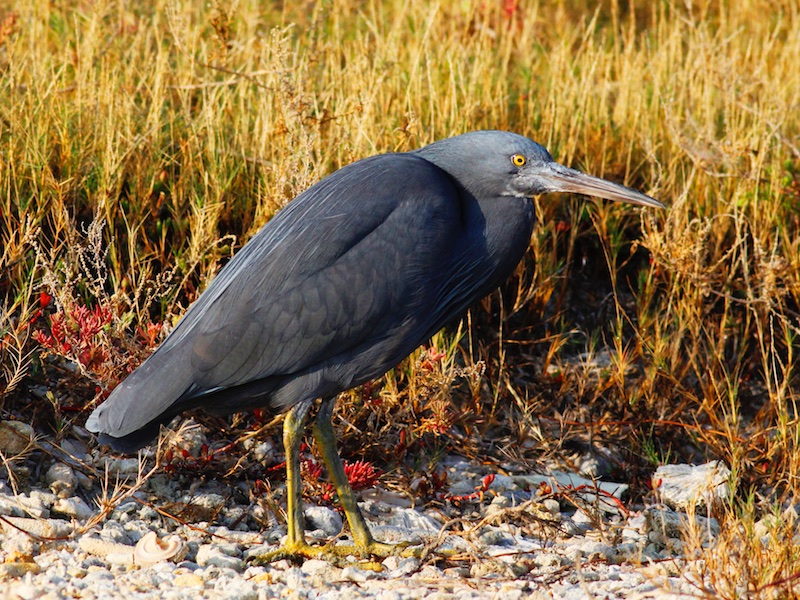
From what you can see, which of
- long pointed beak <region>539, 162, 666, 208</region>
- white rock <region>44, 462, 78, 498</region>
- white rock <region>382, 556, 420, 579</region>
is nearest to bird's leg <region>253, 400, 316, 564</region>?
white rock <region>382, 556, 420, 579</region>

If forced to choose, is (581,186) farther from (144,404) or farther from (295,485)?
(144,404)

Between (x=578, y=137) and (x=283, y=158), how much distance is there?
1726 mm

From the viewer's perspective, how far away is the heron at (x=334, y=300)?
11.1 feet

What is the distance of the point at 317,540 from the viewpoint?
367 cm

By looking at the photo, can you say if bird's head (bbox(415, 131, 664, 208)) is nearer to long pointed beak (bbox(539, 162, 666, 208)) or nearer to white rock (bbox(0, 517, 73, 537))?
long pointed beak (bbox(539, 162, 666, 208))

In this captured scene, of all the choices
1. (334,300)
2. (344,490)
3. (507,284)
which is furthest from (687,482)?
(334,300)

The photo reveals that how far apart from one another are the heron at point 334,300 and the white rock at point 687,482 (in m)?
1.19

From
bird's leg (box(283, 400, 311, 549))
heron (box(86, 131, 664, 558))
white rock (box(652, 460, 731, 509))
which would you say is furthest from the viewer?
white rock (box(652, 460, 731, 509))

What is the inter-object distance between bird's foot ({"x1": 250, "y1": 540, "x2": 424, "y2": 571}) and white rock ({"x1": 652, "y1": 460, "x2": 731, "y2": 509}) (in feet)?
3.55

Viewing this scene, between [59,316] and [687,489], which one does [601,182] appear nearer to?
[687,489]

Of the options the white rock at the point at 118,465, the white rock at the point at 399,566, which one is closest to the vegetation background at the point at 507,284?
the white rock at the point at 118,465

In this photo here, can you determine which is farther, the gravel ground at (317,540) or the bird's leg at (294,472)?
the bird's leg at (294,472)

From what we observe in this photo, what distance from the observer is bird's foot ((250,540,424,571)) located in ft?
11.2

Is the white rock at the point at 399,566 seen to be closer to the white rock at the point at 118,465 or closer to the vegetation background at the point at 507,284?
the vegetation background at the point at 507,284
